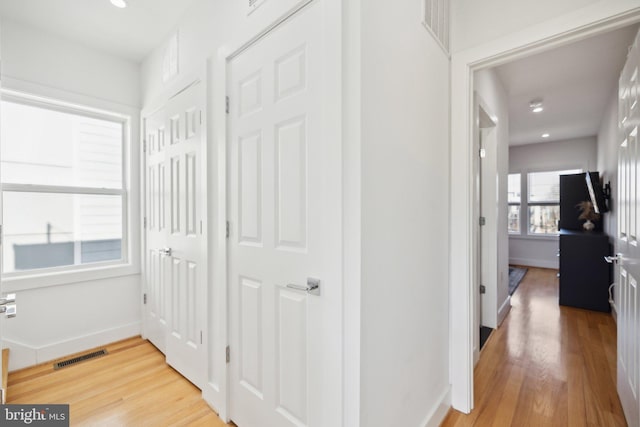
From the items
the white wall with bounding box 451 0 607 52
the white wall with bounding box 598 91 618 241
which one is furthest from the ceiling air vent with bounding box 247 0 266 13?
the white wall with bounding box 598 91 618 241

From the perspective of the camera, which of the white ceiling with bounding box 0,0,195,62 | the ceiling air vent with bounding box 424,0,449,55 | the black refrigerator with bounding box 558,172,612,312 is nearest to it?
the ceiling air vent with bounding box 424,0,449,55

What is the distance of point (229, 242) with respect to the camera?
170cm

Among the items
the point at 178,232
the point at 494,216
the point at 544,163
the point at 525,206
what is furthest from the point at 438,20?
the point at 525,206

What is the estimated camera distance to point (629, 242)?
158cm

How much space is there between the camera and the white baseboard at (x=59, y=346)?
2.20 metres

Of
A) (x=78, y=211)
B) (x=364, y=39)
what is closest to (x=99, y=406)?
(x=78, y=211)

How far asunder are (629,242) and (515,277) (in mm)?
4261

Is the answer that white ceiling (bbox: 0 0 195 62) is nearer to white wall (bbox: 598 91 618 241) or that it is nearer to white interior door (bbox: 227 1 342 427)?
white interior door (bbox: 227 1 342 427)

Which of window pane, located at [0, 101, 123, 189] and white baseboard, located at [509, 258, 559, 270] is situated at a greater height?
window pane, located at [0, 101, 123, 189]

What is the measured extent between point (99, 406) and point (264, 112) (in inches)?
85.0

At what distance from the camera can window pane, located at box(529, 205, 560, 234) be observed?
6.07 metres

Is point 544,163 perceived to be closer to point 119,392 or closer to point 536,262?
point 536,262

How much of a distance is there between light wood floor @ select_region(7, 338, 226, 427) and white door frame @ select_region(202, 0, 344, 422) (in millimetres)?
189

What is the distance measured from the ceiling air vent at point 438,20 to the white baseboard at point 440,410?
7.03ft
